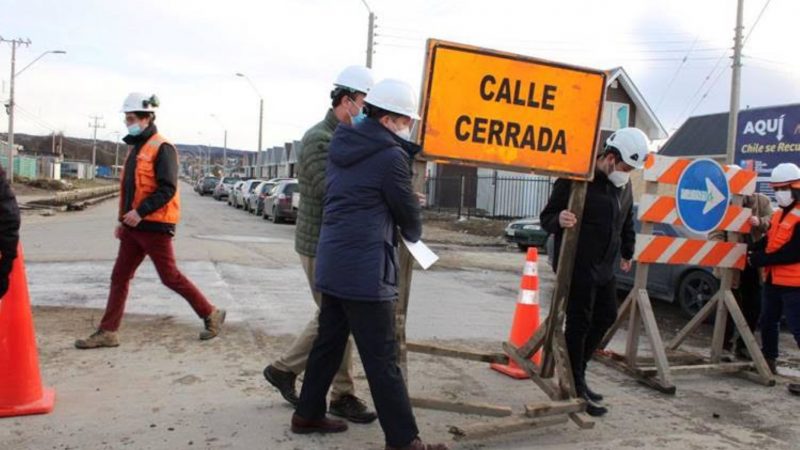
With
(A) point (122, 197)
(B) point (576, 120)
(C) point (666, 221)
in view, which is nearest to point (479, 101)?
(B) point (576, 120)

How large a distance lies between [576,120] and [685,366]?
264 centimetres

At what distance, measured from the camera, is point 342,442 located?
155 inches

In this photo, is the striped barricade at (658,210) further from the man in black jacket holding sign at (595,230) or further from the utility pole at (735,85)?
the utility pole at (735,85)

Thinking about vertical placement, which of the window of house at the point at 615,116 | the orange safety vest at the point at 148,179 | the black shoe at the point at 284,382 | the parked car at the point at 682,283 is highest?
the window of house at the point at 615,116

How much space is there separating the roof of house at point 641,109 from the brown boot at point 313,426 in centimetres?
3092

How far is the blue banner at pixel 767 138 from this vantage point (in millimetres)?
19906

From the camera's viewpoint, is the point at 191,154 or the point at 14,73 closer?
the point at 14,73

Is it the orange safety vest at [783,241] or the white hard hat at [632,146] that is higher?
the white hard hat at [632,146]

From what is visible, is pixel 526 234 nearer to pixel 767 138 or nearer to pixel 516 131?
pixel 767 138

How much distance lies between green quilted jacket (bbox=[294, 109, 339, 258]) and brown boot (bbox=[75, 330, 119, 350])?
2264mm

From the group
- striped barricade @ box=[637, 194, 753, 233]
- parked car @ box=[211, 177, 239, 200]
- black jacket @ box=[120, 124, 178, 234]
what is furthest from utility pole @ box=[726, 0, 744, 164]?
parked car @ box=[211, 177, 239, 200]

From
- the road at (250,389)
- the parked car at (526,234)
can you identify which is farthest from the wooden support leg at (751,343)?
the parked car at (526,234)

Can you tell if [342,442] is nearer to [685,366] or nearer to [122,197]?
[122,197]

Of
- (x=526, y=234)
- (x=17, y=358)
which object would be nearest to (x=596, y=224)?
(x=17, y=358)
